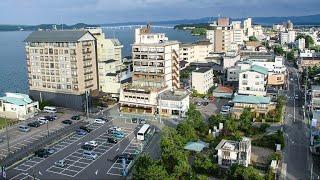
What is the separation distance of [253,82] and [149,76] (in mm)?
14621

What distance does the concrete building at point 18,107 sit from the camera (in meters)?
44.8

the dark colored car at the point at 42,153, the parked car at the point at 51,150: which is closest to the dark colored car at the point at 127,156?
the parked car at the point at 51,150

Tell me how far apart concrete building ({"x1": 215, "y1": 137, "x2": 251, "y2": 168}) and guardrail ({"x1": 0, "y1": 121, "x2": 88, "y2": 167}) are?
1660 cm

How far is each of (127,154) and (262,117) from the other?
728 inches

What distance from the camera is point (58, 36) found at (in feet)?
151

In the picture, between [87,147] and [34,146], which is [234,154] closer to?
[87,147]

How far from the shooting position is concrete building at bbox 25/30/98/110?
45.3 metres

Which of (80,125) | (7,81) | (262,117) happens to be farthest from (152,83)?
(7,81)

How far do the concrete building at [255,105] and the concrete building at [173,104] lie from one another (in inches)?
234

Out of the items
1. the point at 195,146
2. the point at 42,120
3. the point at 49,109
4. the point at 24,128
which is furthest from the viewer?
the point at 49,109

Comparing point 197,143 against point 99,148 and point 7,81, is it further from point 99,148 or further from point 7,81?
point 7,81

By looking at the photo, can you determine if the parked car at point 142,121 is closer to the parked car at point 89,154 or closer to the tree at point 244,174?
the parked car at point 89,154

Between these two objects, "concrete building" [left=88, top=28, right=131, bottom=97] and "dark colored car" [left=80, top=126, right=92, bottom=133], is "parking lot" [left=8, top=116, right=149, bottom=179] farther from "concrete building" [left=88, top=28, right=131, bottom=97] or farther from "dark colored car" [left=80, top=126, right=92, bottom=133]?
"concrete building" [left=88, top=28, right=131, bottom=97]

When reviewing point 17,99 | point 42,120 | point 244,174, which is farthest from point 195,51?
point 244,174
